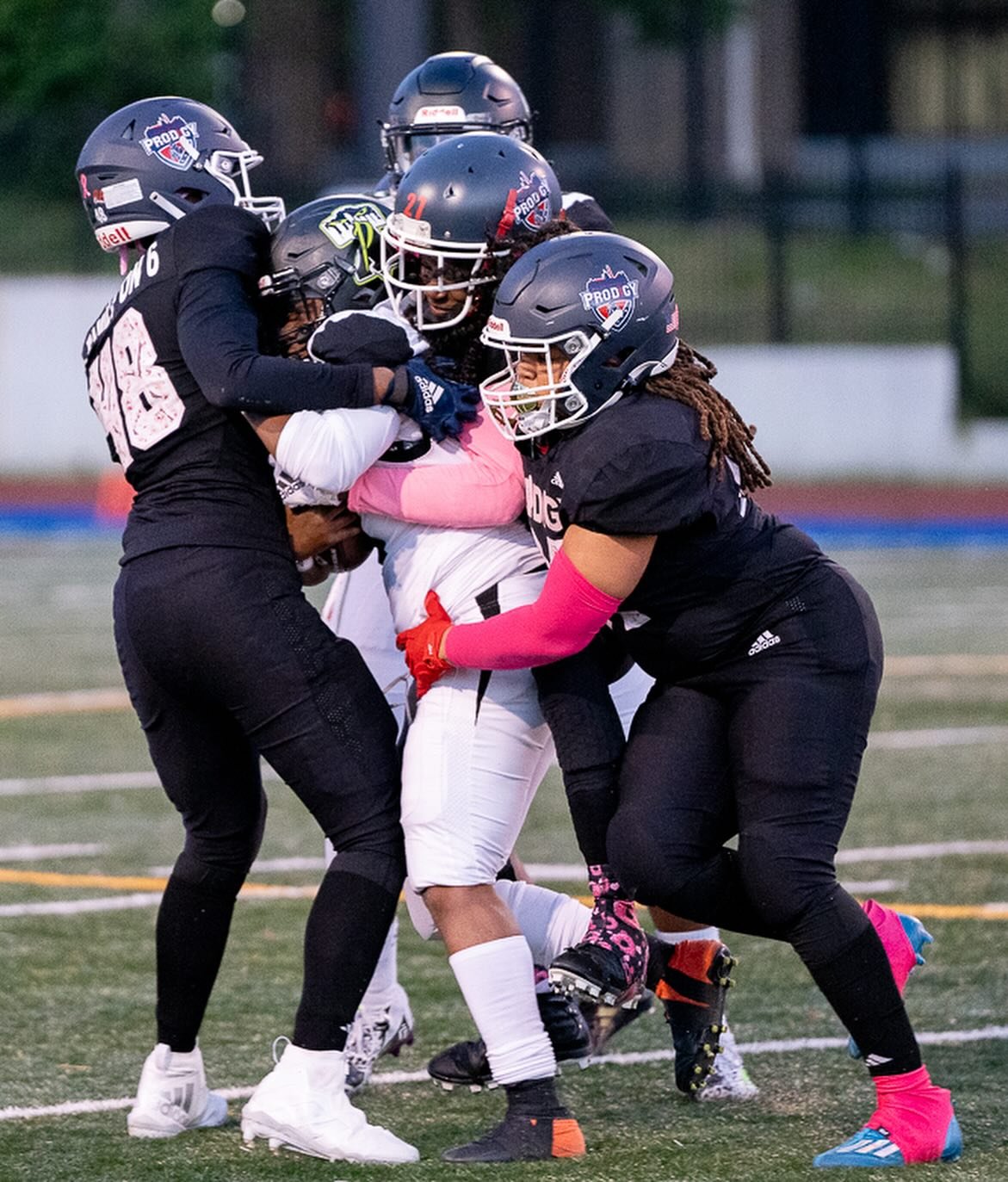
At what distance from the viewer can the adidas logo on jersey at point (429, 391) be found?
4.32m

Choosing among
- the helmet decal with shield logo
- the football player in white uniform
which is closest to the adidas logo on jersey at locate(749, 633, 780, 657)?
the football player in white uniform

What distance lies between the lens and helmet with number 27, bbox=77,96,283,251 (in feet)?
14.7

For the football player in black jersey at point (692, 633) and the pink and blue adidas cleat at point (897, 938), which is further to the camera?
the pink and blue adidas cleat at point (897, 938)

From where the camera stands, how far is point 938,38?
30094 mm

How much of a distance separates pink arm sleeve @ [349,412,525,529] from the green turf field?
1.23 meters

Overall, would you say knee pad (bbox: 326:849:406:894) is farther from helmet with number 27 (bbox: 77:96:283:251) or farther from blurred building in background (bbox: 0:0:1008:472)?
blurred building in background (bbox: 0:0:1008:472)

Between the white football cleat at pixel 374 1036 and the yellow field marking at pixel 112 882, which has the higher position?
the white football cleat at pixel 374 1036

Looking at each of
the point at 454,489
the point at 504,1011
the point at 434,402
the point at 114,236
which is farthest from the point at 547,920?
the point at 114,236

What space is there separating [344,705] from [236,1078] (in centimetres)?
107

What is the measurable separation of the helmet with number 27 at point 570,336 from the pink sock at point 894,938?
1.13 metres

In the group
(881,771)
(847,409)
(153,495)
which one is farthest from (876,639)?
(847,409)

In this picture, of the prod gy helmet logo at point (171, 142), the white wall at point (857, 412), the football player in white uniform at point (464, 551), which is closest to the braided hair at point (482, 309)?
the football player in white uniform at point (464, 551)

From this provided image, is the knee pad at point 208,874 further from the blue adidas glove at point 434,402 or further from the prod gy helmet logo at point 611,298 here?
the prod gy helmet logo at point 611,298

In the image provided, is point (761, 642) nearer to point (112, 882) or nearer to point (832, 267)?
point (112, 882)
